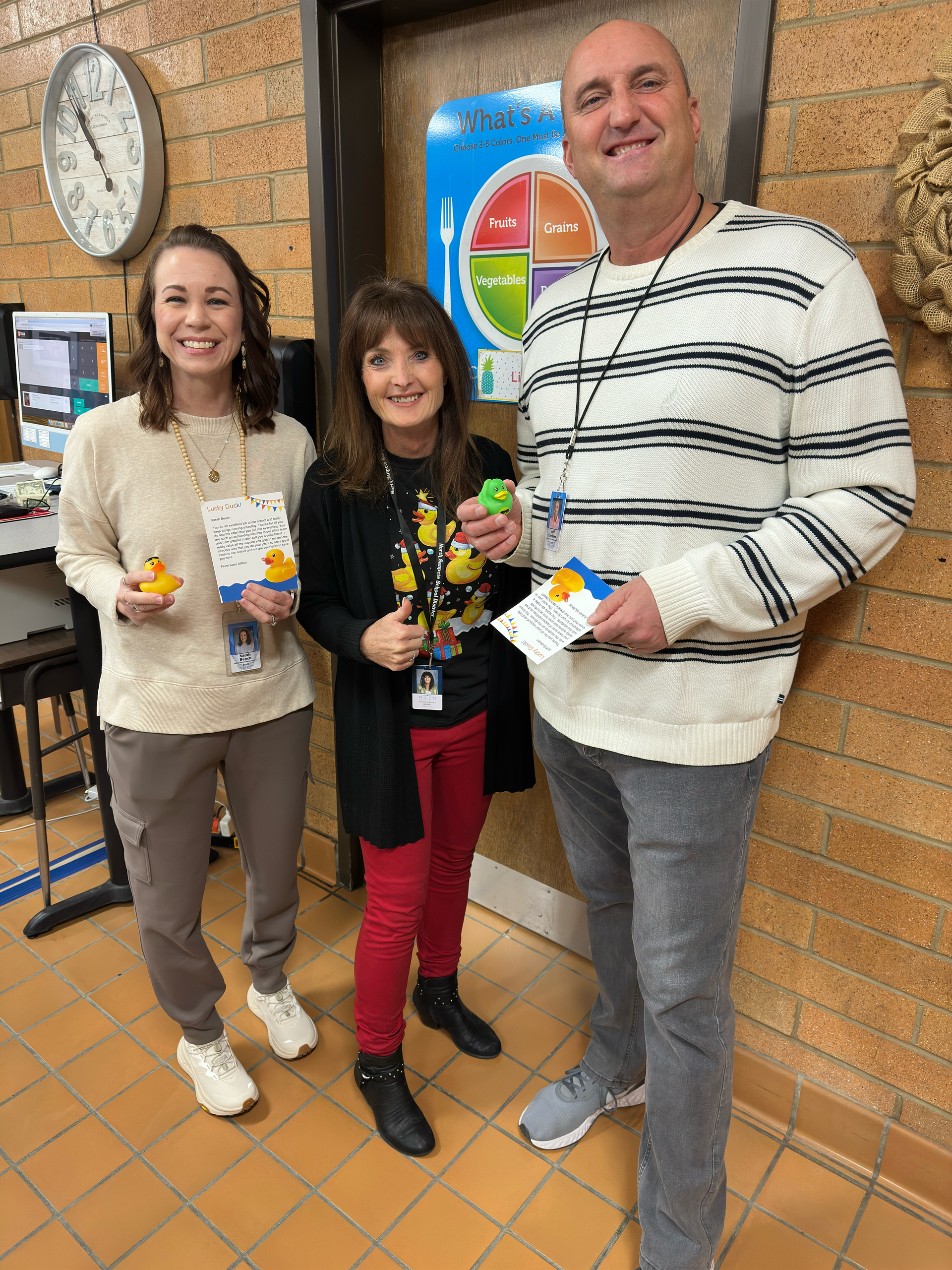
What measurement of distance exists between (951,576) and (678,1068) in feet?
3.02

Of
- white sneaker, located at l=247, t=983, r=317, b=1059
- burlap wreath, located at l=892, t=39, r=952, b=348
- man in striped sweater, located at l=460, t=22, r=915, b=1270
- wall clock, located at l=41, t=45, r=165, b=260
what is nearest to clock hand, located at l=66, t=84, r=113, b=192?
wall clock, located at l=41, t=45, r=165, b=260

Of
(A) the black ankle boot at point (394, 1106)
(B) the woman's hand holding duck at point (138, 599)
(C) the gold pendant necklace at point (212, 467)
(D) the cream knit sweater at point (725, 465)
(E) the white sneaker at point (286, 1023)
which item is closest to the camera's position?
(D) the cream knit sweater at point (725, 465)

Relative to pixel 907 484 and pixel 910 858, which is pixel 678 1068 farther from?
pixel 907 484

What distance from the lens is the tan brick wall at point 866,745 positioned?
4.28ft

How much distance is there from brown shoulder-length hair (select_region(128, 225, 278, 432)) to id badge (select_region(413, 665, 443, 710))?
1.91ft

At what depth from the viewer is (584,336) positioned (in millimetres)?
1306

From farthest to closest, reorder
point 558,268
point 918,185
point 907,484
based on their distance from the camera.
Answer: point 558,268 < point 918,185 < point 907,484

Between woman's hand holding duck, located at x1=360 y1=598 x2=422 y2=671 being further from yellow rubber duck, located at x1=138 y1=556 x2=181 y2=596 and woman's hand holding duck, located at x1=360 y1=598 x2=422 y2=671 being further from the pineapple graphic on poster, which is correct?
the pineapple graphic on poster

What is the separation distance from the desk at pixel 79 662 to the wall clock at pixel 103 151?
0.92 m

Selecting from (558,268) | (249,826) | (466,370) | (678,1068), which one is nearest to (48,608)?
(249,826)

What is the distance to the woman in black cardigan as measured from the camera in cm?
147

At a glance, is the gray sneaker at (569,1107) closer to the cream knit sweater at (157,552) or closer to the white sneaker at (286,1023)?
the white sneaker at (286,1023)

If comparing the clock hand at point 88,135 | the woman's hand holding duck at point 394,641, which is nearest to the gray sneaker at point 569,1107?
the woman's hand holding duck at point 394,641

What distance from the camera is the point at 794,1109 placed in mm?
1747
